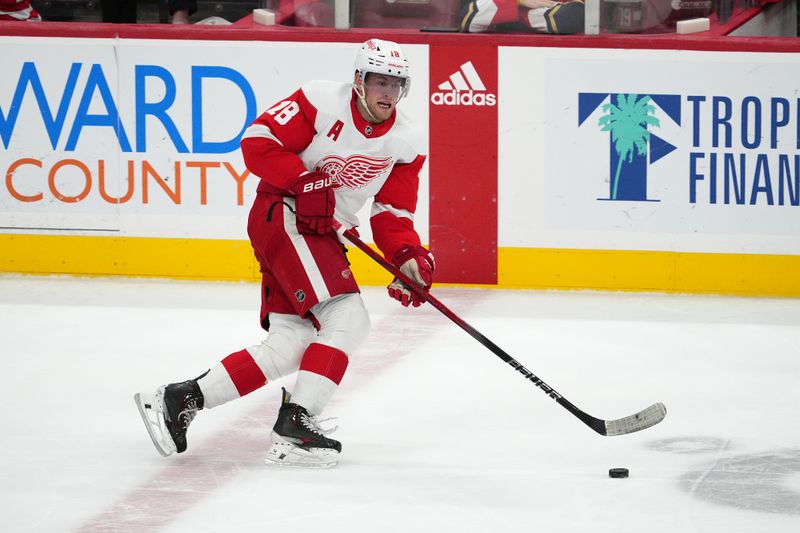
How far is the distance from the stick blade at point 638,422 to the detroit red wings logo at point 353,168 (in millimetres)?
889

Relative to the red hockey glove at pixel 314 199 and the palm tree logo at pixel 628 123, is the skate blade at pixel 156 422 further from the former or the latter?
the palm tree logo at pixel 628 123

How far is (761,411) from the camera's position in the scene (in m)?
3.91

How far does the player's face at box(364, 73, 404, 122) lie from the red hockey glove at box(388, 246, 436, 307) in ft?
1.22

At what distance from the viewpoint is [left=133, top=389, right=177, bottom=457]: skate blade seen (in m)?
3.33

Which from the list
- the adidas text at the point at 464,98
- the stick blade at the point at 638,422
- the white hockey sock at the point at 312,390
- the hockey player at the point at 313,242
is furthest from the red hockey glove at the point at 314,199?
the adidas text at the point at 464,98

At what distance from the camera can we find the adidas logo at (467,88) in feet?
18.9

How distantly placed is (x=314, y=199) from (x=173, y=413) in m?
0.64

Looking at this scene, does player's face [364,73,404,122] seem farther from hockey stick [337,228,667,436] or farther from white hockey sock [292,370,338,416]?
white hockey sock [292,370,338,416]

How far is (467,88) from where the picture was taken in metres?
5.76

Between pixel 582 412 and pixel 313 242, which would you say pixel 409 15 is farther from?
pixel 582 412

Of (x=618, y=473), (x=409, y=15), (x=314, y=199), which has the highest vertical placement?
(x=409, y=15)

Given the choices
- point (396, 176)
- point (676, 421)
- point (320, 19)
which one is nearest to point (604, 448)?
point (676, 421)

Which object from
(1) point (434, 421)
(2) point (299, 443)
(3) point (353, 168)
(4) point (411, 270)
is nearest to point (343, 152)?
(3) point (353, 168)

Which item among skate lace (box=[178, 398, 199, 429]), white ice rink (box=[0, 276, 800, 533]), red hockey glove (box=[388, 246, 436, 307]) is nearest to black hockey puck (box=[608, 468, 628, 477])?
white ice rink (box=[0, 276, 800, 533])
